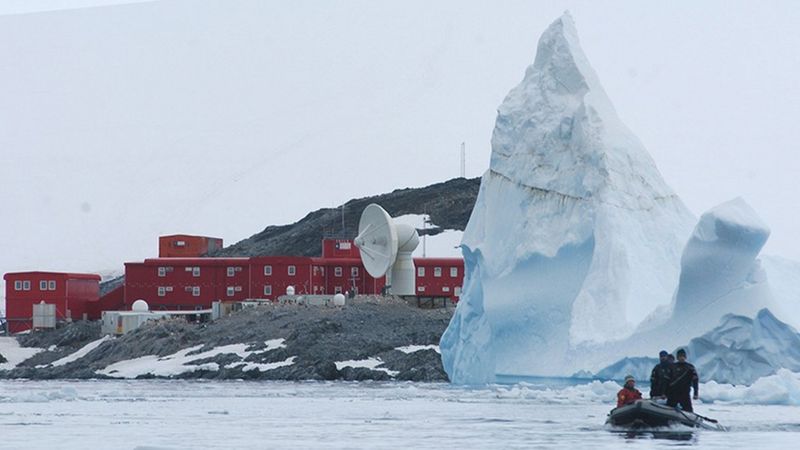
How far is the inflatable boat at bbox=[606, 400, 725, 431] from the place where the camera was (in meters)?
28.4

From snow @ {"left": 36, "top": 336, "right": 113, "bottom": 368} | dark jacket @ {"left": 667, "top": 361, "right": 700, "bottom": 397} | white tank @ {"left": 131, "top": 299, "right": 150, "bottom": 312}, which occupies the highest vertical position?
white tank @ {"left": 131, "top": 299, "right": 150, "bottom": 312}

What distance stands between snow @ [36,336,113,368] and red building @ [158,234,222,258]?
31.2 meters

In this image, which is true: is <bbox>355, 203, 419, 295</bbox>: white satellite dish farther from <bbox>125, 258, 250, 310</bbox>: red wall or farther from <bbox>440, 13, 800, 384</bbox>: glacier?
<bbox>440, 13, 800, 384</bbox>: glacier

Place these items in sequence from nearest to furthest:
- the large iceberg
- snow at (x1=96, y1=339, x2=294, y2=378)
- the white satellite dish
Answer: the large iceberg → snow at (x1=96, y1=339, x2=294, y2=378) → the white satellite dish

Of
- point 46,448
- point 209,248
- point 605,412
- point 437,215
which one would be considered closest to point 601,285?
point 605,412

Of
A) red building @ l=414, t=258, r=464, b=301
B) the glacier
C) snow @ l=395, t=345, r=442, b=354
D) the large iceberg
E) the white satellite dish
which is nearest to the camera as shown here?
the glacier

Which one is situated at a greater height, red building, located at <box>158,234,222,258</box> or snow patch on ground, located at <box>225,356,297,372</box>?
red building, located at <box>158,234,222,258</box>

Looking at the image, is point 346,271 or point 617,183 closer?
point 617,183

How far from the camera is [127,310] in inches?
3351

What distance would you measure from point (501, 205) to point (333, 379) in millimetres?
17563

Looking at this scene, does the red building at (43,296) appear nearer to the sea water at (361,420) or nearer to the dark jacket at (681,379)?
the sea water at (361,420)

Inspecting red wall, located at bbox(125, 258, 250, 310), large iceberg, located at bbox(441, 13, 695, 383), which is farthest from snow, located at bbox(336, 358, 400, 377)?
red wall, located at bbox(125, 258, 250, 310)

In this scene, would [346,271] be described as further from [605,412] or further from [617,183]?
[605,412]

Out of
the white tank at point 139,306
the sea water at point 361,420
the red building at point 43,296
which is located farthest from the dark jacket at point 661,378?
the red building at point 43,296
